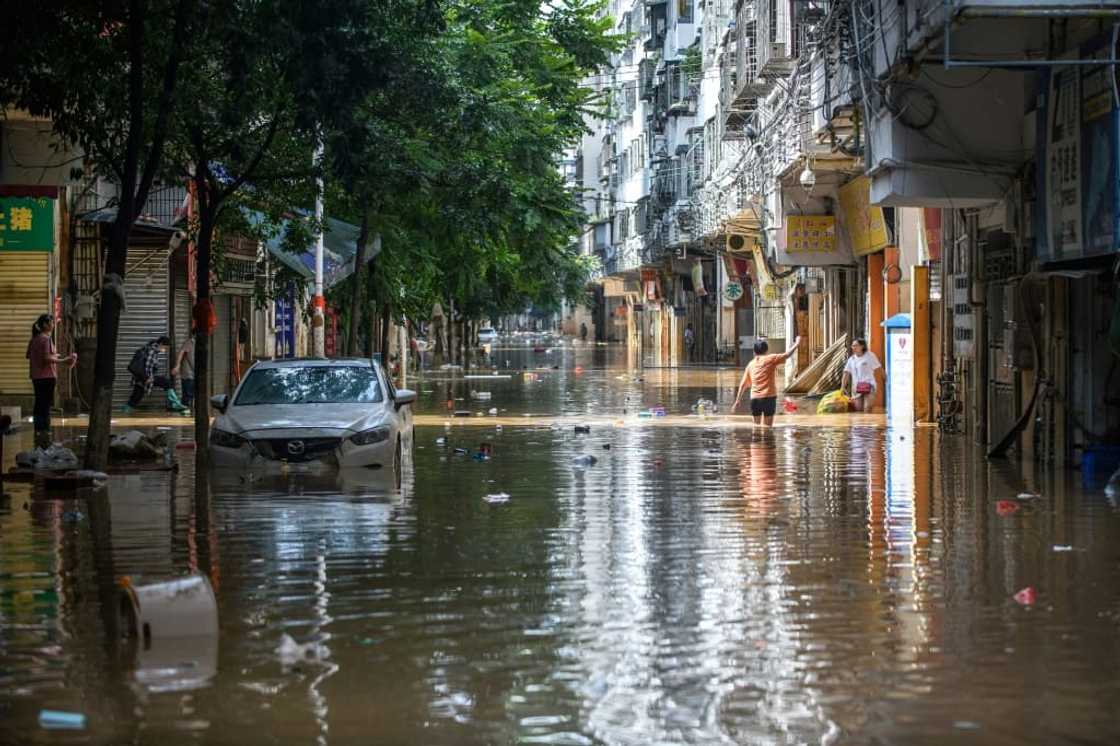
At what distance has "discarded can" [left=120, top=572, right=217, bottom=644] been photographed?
8961 mm

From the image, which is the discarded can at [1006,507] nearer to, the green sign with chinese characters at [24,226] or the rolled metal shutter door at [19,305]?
the green sign with chinese characters at [24,226]

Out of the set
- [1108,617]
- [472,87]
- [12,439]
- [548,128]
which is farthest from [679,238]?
[1108,617]

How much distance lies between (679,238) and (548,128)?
35.6 m

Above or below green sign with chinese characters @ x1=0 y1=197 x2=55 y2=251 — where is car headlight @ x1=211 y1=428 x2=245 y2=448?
below

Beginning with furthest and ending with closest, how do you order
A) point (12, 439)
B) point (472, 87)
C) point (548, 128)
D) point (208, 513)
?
1. point (548, 128)
2. point (472, 87)
3. point (12, 439)
4. point (208, 513)

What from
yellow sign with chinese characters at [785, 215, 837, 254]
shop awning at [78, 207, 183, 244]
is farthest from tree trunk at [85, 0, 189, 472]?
yellow sign with chinese characters at [785, 215, 837, 254]

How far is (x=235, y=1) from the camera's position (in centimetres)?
1794

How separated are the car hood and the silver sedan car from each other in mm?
10

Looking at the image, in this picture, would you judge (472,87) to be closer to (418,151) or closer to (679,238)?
(418,151)

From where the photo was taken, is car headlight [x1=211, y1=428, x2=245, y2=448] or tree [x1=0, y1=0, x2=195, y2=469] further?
car headlight [x1=211, y1=428, x2=245, y2=448]

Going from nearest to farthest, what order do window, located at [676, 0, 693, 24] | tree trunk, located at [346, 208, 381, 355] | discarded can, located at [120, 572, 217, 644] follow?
1. discarded can, located at [120, 572, 217, 644]
2. tree trunk, located at [346, 208, 381, 355]
3. window, located at [676, 0, 693, 24]

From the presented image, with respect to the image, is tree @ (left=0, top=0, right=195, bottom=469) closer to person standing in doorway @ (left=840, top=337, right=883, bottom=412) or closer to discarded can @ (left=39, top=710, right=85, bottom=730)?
discarded can @ (left=39, top=710, right=85, bottom=730)

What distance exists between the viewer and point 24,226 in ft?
98.1

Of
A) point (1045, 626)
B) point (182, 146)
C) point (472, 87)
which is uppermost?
point (472, 87)
